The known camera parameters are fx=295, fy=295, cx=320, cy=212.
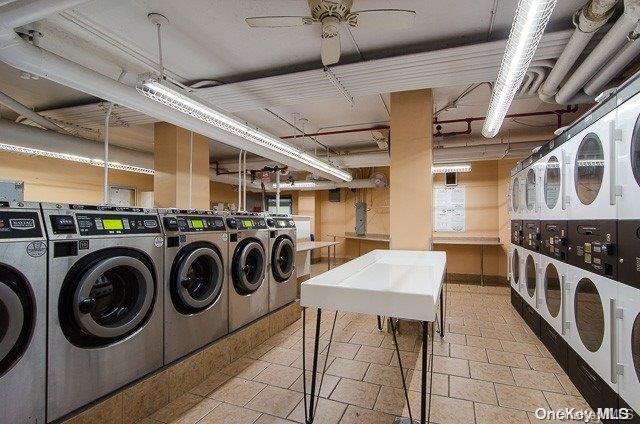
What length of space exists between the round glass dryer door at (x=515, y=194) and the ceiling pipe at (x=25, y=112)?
592cm

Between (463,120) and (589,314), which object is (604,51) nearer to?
(589,314)

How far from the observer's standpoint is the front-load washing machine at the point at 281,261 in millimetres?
3494

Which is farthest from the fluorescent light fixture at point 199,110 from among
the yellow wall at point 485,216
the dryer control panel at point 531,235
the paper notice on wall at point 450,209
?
the yellow wall at point 485,216

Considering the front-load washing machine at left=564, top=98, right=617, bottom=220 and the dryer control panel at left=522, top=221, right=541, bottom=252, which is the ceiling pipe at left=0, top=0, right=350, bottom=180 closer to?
the front-load washing machine at left=564, top=98, right=617, bottom=220

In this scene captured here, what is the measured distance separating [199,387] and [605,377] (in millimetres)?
2813

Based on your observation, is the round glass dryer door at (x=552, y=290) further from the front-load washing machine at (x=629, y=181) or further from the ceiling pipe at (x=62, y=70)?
the ceiling pipe at (x=62, y=70)

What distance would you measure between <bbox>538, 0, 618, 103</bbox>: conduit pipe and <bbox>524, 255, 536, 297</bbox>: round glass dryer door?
1935 mm

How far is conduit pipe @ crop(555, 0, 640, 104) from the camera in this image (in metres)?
1.63

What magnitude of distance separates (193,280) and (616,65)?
3.73 m

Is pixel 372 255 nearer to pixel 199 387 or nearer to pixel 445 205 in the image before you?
pixel 199 387

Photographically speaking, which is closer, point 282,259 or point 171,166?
point 282,259

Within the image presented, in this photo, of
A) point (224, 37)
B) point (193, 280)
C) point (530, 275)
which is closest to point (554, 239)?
point (530, 275)

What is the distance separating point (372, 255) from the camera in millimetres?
2781

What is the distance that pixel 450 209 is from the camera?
6473 mm
